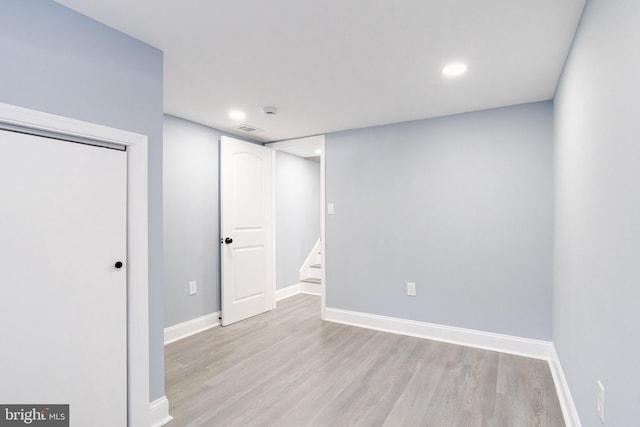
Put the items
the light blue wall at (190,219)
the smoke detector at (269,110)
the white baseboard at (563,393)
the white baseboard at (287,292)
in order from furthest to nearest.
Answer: the white baseboard at (287,292)
the light blue wall at (190,219)
the smoke detector at (269,110)
the white baseboard at (563,393)

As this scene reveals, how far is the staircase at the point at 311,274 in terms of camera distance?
5195 millimetres

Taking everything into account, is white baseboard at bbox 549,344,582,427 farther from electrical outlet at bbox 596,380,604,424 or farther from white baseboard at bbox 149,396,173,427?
white baseboard at bbox 149,396,173,427

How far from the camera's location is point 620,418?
111cm

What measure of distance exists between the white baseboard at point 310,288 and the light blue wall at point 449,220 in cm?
125

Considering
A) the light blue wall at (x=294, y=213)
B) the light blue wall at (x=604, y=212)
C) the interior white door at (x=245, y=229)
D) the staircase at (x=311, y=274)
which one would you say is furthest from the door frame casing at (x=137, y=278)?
the staircase at (x=311, y=274)

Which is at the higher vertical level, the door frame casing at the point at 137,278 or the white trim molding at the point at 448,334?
the door frame casing at the point at 137,278

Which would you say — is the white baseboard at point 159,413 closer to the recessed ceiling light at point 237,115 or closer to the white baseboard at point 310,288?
the recessed ceiling light at point 237,115

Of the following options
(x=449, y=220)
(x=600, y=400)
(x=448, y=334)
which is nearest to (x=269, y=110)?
(x=449, y=220)

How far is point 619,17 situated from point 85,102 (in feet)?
7.53

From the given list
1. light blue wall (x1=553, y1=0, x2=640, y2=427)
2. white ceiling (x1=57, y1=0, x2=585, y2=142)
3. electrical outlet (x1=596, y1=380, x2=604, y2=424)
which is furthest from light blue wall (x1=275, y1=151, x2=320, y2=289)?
electrical outlet (x1=596, y1=380, x2=604, y2=424)

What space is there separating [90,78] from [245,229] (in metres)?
2.50

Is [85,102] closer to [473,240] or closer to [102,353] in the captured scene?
[102,353]

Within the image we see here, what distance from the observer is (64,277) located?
62.6 inches

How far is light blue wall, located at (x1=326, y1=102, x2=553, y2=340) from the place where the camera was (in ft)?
9.45
